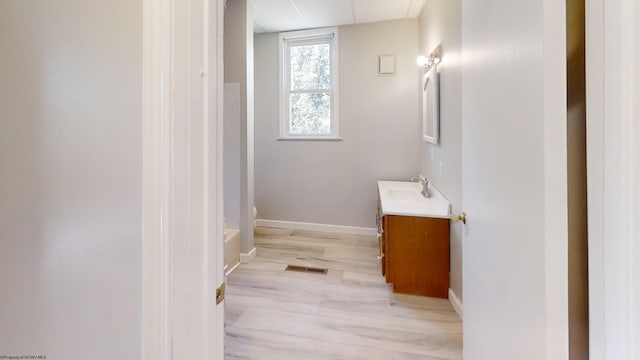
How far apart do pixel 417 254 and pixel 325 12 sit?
273 cm

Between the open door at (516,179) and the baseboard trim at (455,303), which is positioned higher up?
the open door at (516,179)

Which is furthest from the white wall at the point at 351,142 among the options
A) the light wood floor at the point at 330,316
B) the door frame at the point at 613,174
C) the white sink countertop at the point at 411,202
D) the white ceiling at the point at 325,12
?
the door frame at the point at 613,174

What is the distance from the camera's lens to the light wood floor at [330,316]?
1.73 metres

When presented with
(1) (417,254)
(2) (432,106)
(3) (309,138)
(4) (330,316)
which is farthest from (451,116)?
(3) (309,138)

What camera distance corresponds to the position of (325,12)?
3365 mm

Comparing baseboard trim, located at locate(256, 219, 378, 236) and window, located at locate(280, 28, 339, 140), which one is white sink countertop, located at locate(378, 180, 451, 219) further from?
window, located at locate(280, 28, 339, 140)

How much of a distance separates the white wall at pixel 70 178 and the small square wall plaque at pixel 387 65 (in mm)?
3379

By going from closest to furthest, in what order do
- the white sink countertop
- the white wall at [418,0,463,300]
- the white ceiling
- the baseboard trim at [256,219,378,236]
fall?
the white wall at [418,0,463,300] → the white sink countertop → the white ceiling → the baseboard trim at [256,219,378,236]

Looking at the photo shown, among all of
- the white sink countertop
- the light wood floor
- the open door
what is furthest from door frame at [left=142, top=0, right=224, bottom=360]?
the white sink countertop

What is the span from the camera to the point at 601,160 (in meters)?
0.53

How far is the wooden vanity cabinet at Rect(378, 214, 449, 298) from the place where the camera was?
223 centimetres

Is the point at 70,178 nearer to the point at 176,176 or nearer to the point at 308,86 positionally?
the point at 176,176

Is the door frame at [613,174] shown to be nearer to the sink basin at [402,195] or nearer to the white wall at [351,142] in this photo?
the sink basin at [402,195]

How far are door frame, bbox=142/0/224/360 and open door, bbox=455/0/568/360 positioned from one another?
737 millimetres
